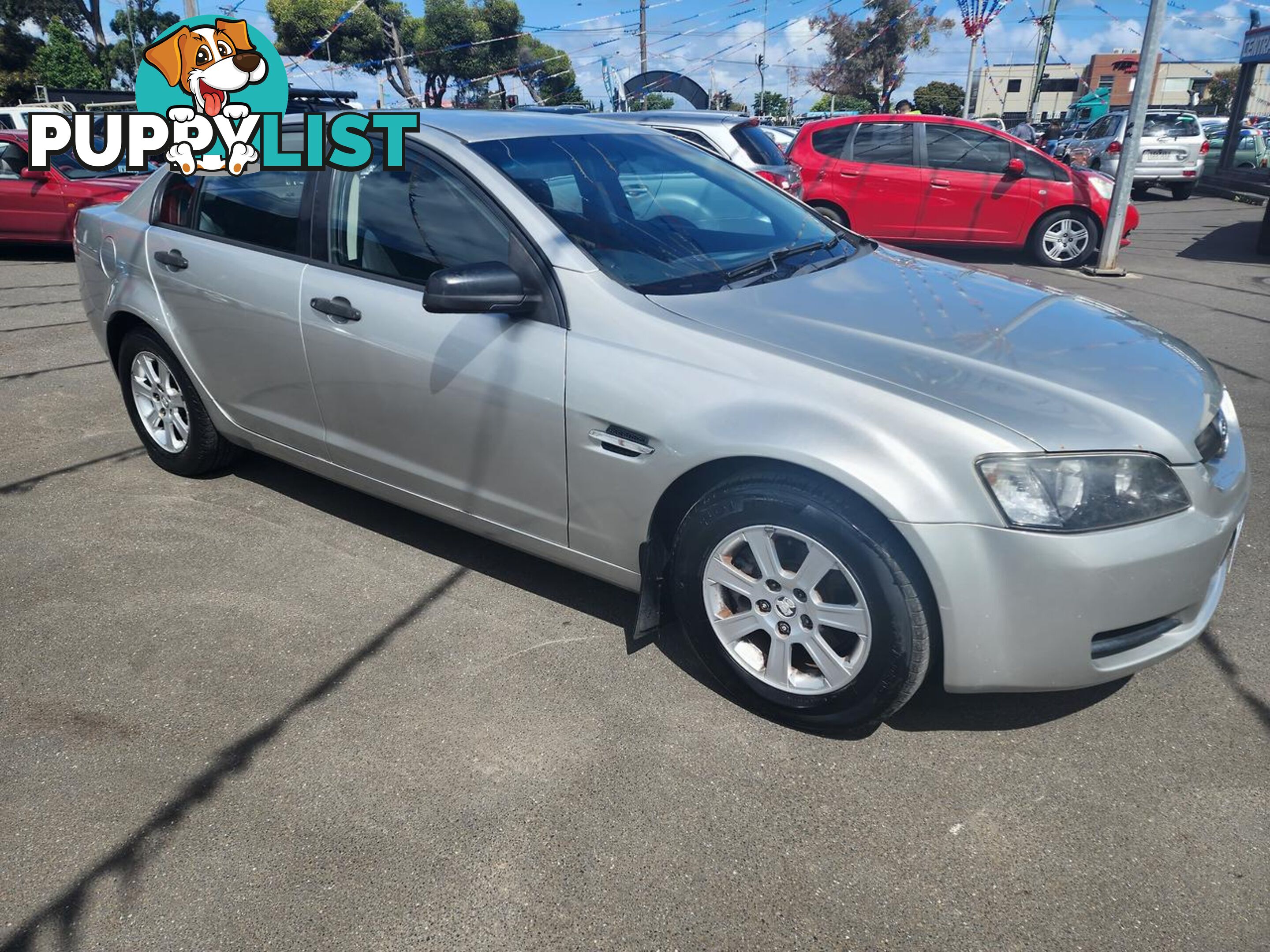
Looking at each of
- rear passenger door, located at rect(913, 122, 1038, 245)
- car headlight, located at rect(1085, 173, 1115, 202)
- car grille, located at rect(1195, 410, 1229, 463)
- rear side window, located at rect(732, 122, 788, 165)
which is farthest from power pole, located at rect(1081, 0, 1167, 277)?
car grille, located at rect(1195, 410, 1229, 463)

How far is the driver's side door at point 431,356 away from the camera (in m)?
2.98

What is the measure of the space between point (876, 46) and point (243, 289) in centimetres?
4909

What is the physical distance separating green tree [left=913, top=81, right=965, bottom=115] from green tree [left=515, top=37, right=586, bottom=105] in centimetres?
2071

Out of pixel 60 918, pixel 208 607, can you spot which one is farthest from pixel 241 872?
pixel 208 607

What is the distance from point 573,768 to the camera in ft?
8.61

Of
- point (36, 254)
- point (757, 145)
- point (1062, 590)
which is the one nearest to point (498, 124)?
point (1062, 590)

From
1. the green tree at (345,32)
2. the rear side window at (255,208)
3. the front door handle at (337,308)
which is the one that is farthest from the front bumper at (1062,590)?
the green tree at (345,32)

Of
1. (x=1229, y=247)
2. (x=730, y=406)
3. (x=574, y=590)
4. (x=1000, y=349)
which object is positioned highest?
(x=1000, y=349)

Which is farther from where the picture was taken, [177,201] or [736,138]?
[736,138]

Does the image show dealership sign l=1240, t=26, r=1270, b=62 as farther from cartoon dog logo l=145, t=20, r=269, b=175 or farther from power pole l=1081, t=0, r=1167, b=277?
cartoon dog logo l=145, t=20, r=269, b=175

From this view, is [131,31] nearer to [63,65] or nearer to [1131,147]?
[63,65]

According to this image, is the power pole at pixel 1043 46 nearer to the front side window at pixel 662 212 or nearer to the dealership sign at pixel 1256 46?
the dealership sign at pixel 1256 46

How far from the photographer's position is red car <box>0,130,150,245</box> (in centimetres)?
1111

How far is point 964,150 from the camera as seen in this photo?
35.5ft
